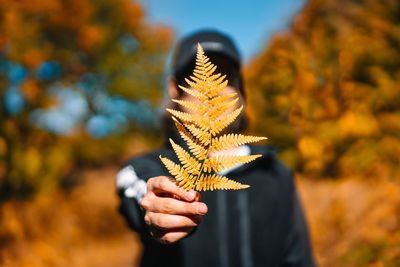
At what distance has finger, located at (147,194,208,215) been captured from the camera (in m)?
0.64

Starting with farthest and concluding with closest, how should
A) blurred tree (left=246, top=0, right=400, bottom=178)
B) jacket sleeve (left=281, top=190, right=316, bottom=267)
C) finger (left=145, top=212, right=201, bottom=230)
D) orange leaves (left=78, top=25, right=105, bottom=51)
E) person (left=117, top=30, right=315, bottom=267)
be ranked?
orange leaves (left=78, top=25, right=105, bottom=51), blurred tree (left=246, top=0, right=400, bottom=178), jacket sleeve (left=281, top=190, right=316, bottom=267), person (left=117, top=30, right=315, bottom=267), finger (left=145, top=212, right=201, bottom=230)

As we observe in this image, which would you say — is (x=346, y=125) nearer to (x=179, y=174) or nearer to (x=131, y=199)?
(x=131, y=199)

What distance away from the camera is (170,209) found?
0.69 metres

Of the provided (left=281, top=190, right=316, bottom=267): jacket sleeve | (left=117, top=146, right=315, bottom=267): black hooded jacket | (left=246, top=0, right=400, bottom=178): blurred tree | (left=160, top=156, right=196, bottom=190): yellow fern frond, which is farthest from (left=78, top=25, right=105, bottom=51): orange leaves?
(left=160, top=156, right=196, bottom=190): yellow fern frond

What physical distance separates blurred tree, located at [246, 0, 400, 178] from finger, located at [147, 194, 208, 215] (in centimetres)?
292

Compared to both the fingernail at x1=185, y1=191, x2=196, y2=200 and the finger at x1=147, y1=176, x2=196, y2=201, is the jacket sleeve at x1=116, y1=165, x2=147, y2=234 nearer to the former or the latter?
the finger at x1=147, y1=176, x2=196, y2=201

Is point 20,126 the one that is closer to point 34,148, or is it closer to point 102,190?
point 34,148

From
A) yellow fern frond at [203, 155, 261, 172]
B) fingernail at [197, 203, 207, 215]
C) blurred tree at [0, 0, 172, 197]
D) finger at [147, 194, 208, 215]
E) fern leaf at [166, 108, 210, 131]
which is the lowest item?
fingernail at [197, 203, 207, 215]

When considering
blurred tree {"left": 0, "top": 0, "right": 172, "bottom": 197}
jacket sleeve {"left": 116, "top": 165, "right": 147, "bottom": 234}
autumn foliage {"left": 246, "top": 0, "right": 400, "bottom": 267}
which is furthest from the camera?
A: blurred tree {"left": 0, "top": 0, "right": 172, "bottom": 197}

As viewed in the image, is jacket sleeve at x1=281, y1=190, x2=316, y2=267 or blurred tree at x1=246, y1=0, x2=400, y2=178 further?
blurred tree at x1=246, y1=0, x2=400, y2=178

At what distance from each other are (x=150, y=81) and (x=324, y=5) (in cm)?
1353

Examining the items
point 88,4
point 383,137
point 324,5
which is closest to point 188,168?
point 383,137

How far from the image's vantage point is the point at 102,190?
15.4 m

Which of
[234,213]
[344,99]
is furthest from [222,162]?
[344,99]
